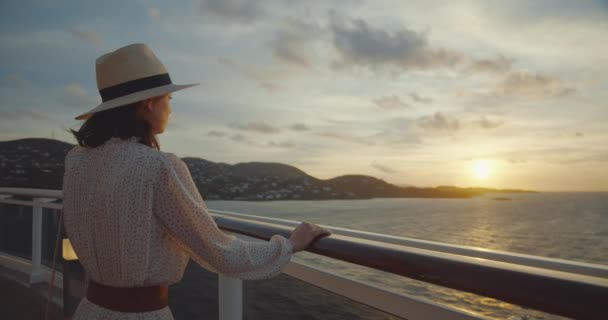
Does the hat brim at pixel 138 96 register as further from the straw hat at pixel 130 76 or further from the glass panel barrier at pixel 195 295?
the glass panel barrier at pixel 195 295

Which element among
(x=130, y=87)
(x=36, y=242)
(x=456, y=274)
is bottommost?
(x=36, y=242)

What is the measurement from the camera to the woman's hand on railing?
0.95m

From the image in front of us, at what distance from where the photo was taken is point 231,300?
1.53 metres

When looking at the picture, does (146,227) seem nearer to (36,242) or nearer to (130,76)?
(130,76)

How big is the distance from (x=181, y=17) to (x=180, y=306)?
28.3ft

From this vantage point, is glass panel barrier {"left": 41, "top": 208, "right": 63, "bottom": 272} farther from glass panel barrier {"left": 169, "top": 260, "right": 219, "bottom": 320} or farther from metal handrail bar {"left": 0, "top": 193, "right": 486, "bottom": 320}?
metal handrail bar {"left": 0, "top": 193, "right": 486, "bottom": 320}

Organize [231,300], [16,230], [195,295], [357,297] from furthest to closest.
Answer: [16,230] → [195,295] → [231,300] → [357,297]

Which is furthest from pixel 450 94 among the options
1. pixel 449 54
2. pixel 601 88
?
pixel 601 88

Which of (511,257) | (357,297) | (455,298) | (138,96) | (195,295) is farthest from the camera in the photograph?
(195,295)

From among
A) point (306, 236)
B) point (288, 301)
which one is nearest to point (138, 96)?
point (306, 236)

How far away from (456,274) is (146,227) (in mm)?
613

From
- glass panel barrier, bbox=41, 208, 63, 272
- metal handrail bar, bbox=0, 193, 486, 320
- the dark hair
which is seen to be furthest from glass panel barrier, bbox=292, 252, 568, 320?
glass panel barrier, bbox=41, 208, 63, 272

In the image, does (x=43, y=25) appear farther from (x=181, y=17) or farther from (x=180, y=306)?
(x=180, y=306)

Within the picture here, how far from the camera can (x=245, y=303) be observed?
5.12 feet
